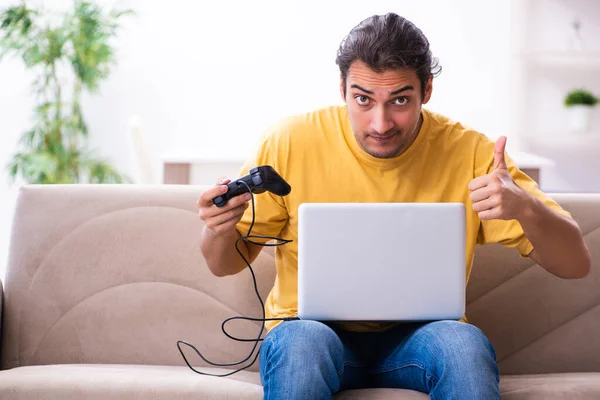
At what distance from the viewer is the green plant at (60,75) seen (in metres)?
4.51

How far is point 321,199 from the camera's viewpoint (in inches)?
66.7

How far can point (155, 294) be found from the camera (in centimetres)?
190

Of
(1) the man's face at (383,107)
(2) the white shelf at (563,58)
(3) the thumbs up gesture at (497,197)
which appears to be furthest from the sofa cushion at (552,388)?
(2) the white shelf at (563,58)

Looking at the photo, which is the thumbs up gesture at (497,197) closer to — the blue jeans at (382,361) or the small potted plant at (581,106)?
the blue jeans at (382,361)

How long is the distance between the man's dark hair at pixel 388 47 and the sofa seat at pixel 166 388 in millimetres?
664

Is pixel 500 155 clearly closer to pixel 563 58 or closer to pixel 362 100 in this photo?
pixel 362 100

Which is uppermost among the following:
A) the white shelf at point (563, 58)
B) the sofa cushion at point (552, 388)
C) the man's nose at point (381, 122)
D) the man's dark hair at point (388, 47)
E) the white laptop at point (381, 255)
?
the white shelf at point (563, 58)

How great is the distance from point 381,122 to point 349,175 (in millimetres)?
150

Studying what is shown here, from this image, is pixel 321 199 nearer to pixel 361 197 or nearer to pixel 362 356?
pixel 361 197

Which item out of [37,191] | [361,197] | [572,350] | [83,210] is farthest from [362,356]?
[37,191]

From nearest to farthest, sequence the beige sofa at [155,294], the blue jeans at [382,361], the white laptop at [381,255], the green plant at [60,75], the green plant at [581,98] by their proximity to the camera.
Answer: the blue jeans at [382,361] < the white laptop at [381,255] < the beige sofa at [155,294] < the green plant at [60,75] < the green plant at [581,98]

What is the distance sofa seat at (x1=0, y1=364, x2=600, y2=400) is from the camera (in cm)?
151

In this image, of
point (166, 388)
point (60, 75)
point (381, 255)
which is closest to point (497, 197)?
point (381, 255)

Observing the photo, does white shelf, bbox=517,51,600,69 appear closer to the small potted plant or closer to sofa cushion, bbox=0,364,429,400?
the small potted plant
